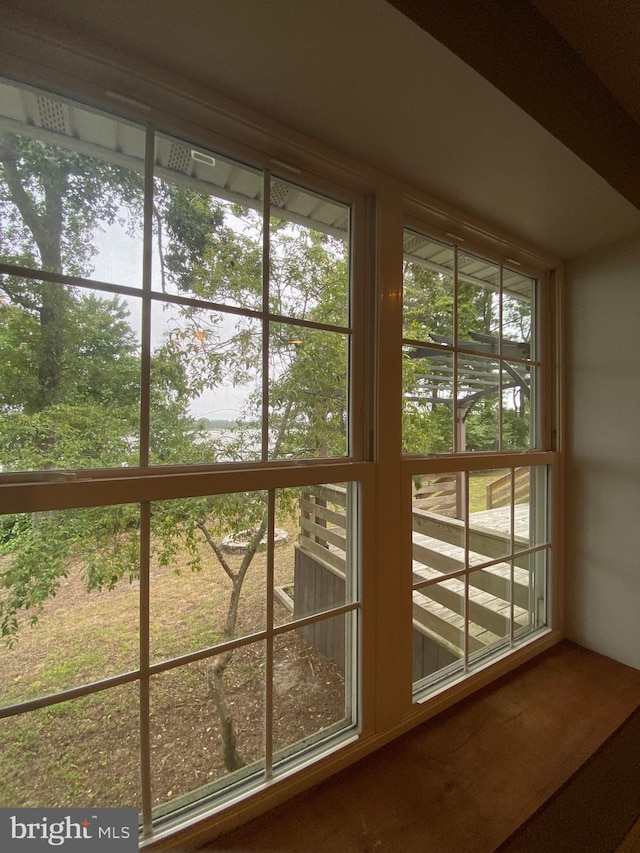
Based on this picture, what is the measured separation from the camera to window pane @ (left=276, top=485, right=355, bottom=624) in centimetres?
86

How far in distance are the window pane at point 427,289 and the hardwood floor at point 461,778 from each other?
47.4 inches

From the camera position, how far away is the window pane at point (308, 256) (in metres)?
0.87

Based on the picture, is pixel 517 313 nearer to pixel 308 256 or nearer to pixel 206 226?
pixel 308 256

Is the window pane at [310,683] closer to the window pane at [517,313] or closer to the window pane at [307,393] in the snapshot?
the window pane at [307,393]

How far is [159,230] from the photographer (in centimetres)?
74

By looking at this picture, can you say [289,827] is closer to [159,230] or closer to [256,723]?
[256,723]

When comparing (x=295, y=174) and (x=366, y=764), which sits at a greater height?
(x=295, y=174)

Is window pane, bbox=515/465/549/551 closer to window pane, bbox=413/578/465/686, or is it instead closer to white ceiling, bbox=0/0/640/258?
window pane, bbox=413/578/465/686

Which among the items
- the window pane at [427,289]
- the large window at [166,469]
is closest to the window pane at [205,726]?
the large window at [166,469]

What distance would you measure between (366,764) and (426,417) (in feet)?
3.23

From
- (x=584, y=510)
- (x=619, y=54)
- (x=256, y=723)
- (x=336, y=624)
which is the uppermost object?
(x=619, y=54)

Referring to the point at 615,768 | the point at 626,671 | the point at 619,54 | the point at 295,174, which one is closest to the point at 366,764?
the point at 615,768


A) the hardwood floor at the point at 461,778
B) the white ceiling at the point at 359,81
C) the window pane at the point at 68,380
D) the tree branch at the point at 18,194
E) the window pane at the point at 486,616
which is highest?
the white ceiling at the point at 359,81

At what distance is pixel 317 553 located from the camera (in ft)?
3.01
